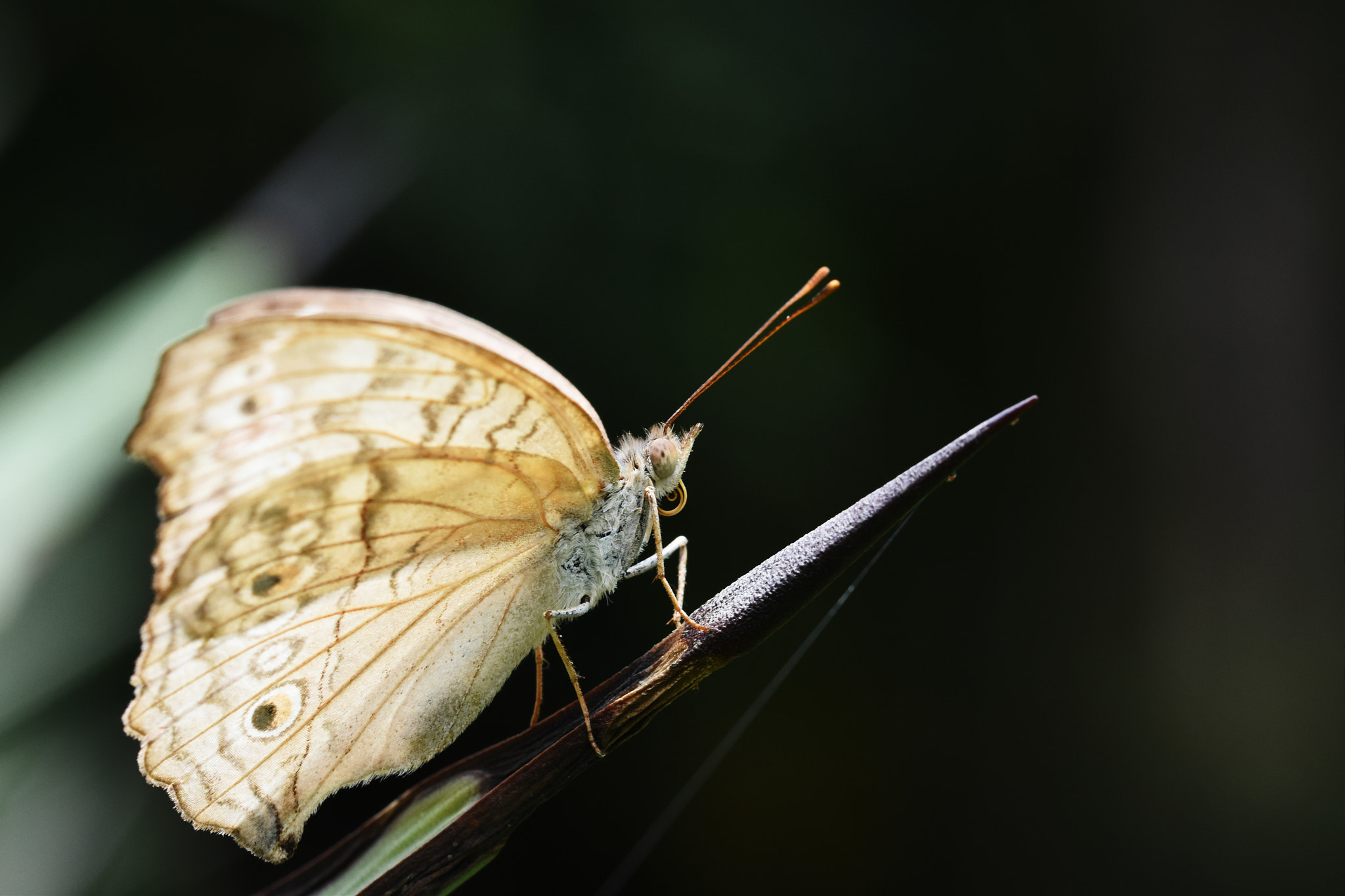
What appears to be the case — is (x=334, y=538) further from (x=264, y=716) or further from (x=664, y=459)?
(x=664, y=459)

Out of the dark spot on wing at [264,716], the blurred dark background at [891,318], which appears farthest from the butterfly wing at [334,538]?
the blurred dark background at [891,318]

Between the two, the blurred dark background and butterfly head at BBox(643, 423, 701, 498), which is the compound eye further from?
the blurred dark background

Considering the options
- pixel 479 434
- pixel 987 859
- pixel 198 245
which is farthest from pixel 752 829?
pixel 198 245

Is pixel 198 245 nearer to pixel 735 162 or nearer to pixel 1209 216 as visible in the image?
pixel 735 162

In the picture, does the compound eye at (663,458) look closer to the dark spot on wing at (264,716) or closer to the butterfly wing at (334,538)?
the butterfly wing at (334,538)

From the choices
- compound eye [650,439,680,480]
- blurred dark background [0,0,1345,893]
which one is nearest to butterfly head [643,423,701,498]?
compound eye [650,439,680,480]

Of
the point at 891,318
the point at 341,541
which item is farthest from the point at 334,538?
the point at 891,318
